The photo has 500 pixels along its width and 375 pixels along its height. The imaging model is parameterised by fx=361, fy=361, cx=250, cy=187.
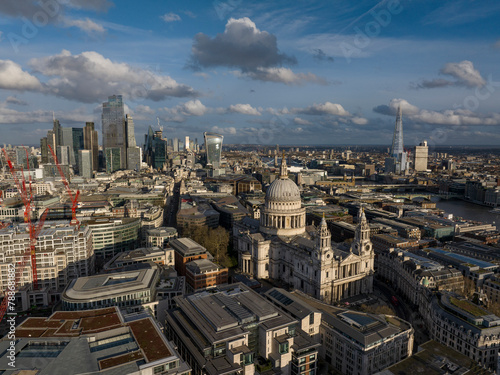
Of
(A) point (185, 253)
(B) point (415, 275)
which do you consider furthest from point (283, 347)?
(A) point (185, 253)

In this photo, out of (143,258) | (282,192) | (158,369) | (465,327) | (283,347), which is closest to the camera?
(158,369)

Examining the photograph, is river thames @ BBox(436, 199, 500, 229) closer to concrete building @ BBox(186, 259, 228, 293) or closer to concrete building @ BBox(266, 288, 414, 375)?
concrete building @ BBox(266, 288, 414, 375)

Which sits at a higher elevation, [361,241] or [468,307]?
[361,241]

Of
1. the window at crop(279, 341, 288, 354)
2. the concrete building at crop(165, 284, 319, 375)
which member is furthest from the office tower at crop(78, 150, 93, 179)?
the window at crop(279, 341, 288, 354)

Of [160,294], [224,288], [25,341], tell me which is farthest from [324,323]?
[25,341]

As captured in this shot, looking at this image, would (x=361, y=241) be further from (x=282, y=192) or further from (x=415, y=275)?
(x=282, y=192)

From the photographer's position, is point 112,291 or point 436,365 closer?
point 436,365

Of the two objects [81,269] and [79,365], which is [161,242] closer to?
[81,269]
